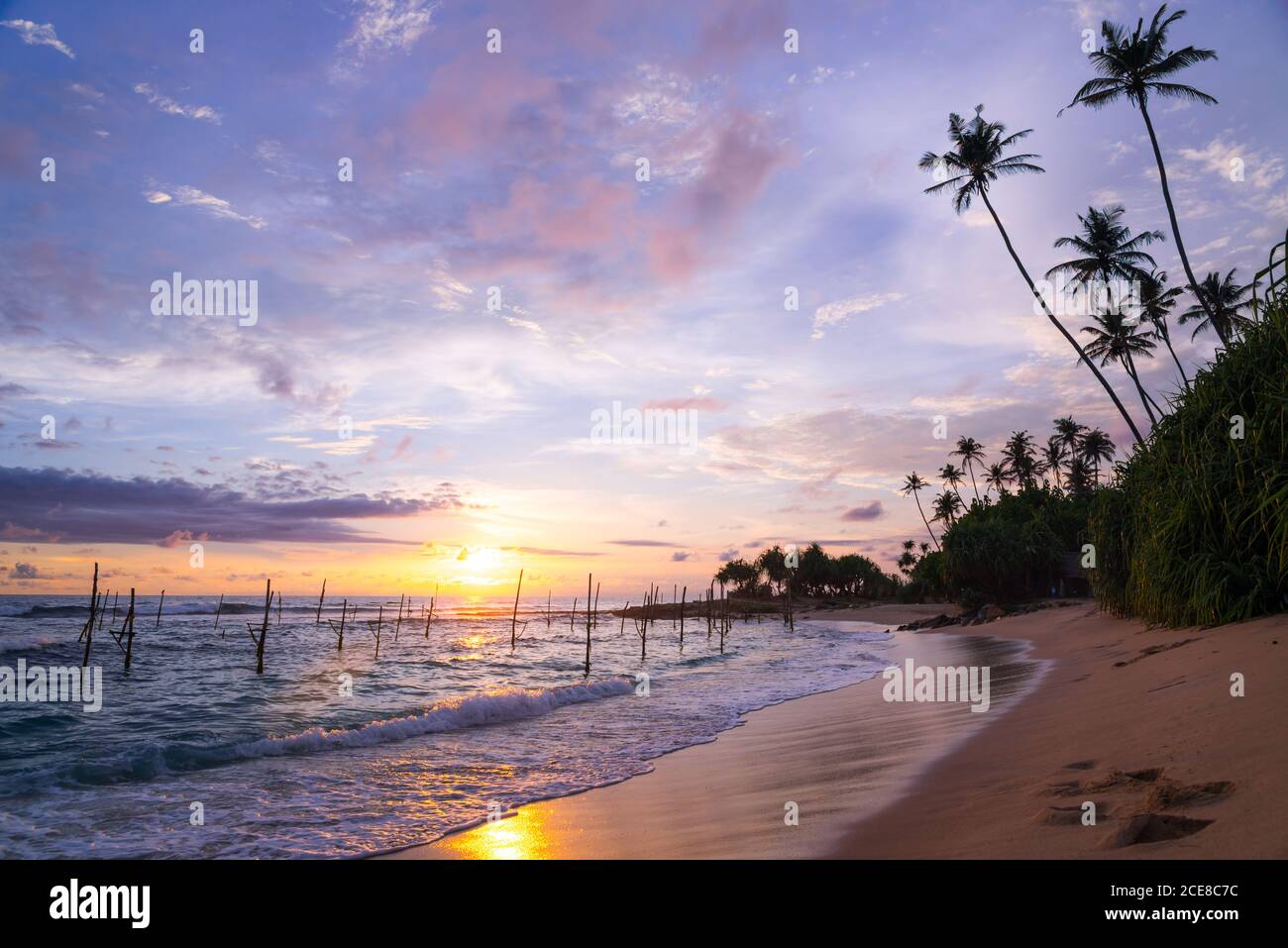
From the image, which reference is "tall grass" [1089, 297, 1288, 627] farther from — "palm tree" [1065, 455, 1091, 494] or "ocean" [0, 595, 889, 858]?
"palm tree" [1065, 455, 1091, 494]

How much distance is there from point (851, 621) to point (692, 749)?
66146 mm

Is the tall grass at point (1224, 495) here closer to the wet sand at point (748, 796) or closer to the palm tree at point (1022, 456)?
the wet sand at point (748, 796)

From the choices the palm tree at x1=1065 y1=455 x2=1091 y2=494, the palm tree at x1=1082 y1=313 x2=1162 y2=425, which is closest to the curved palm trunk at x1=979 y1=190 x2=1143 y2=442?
the palm tree at x1=1082 y1=313 x2=1162 y2=425

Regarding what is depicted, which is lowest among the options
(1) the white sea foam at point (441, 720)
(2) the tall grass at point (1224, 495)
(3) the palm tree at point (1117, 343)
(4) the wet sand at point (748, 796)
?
(1) the white sea foam at point (441, 720)

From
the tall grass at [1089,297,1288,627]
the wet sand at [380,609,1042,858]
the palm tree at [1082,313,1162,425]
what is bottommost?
the wet sand at [380,609,1042,858]

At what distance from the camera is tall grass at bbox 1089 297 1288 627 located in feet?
32.7

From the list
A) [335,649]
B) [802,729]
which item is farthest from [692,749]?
[335,649]

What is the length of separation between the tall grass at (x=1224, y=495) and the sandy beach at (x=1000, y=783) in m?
0.85

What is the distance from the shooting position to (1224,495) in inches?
432

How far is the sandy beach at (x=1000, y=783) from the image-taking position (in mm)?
3973

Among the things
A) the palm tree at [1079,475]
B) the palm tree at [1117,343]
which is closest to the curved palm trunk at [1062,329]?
the palm tree at [1117,343]

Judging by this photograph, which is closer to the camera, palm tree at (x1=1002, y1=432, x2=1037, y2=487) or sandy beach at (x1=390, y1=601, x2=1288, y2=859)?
sandy beach at (x1=390, y1=601, x2=1288, y2=859)

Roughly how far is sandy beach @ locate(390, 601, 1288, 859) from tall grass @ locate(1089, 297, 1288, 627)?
0.85 metres
